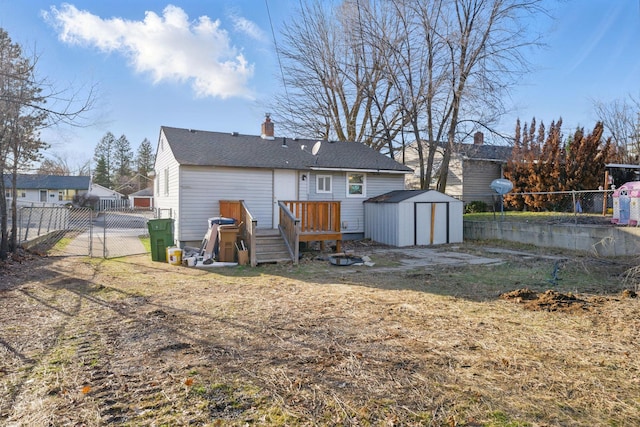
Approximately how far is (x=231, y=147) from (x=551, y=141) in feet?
50.8

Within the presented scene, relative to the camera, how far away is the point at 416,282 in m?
7.70

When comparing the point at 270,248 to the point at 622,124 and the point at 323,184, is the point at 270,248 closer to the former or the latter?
the point at 323,184

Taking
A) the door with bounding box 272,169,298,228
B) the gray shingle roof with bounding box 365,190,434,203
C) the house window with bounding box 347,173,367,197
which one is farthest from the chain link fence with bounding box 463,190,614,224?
the door with bounding box 272,169,298,228

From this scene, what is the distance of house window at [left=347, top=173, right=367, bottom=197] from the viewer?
15078mm

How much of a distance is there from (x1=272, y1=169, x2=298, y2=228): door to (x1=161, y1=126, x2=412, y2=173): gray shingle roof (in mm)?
295

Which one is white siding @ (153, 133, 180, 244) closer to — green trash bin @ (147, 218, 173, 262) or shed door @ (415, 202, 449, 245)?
green trash bin @ (147, 218, 173, 262)

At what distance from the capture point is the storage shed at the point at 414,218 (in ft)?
44.7

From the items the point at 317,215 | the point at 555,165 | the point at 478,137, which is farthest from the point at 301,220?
the point at 555,165

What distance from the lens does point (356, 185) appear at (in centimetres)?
1526

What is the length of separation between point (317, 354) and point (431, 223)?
1121 cm

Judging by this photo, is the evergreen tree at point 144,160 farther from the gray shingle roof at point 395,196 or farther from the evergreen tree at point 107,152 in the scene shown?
the gray shingle roof at point 395,196

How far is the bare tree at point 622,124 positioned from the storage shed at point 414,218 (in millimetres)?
19680

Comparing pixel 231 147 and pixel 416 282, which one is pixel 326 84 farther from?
pixel 416 282

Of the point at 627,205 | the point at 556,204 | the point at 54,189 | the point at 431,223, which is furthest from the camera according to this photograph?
the point at 54,189
